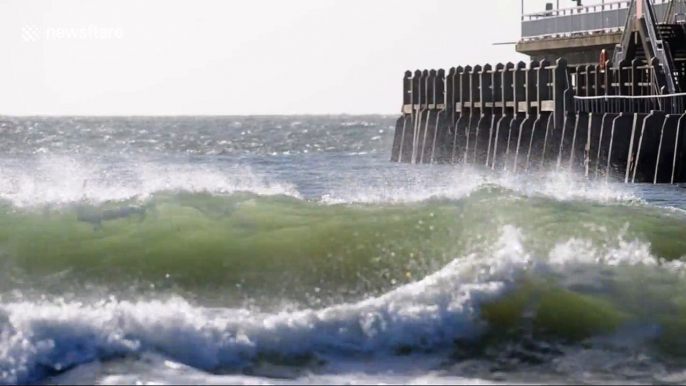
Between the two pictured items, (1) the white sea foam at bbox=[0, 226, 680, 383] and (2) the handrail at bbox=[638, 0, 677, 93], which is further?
(2) the handrail at bbox=[638, 0, 677, 93]

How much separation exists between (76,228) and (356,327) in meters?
5.34

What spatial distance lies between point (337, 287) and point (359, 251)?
57.3 inches

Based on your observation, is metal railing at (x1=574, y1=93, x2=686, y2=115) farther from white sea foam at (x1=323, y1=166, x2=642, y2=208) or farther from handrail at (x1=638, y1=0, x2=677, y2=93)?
white sea foam at (x1=323, y1=166, x2=642, y2=208)

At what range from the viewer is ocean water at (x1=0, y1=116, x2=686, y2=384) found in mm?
11461

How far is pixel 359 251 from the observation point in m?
15.2

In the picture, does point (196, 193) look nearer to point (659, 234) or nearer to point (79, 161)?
point (659, 234)

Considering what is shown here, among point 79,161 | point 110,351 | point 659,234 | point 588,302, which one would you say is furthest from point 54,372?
point 79,161

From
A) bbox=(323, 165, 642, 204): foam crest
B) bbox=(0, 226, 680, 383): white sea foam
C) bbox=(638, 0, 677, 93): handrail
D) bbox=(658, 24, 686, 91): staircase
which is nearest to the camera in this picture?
bbox=(0, 226, 680, 383): white sea foam

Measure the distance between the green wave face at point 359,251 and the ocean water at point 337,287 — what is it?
0.03 metres

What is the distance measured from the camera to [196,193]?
18.7 meters

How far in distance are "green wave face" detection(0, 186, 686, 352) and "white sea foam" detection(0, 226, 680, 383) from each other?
430 mm

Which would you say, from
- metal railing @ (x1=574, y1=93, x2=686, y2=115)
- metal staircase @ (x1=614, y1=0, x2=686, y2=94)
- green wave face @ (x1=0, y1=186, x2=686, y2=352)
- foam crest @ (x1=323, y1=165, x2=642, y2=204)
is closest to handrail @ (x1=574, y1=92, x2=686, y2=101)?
metal railing @ (x1=574, y1=93, x2=686, y2=115)

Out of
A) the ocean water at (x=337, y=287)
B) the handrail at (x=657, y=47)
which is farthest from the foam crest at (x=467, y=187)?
the handrail at (x=657, y=47)

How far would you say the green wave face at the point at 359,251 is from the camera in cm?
1330
